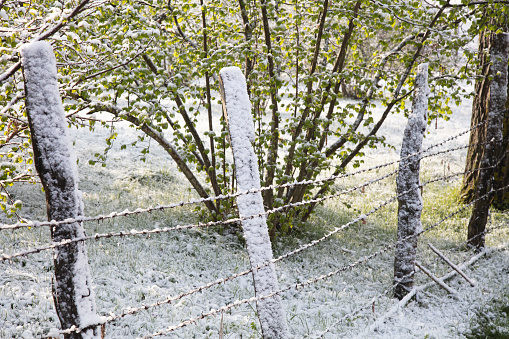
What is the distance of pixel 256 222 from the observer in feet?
9.62

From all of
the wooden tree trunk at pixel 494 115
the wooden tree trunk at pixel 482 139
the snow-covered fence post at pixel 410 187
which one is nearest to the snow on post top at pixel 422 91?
the snow-covered fence post at pixel 410 187

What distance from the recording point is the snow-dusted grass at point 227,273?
4215 millimetres

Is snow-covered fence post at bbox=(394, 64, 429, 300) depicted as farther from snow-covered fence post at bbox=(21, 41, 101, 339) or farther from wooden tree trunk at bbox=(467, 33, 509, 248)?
snow-covered fence post at bbox=(21, 41, 101, 339)

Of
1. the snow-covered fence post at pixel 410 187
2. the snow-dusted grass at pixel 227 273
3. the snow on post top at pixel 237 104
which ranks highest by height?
the snow on post top at pixel 237 104

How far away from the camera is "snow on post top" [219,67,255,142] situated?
297cm

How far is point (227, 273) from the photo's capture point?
5.75m


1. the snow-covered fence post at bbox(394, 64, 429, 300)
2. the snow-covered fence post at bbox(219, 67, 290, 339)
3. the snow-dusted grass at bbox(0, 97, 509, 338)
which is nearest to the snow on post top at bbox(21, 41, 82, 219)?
the snow-covered fence post at bbox(219, 67, 290, 339)

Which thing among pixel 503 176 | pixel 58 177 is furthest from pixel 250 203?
pixel 503 176

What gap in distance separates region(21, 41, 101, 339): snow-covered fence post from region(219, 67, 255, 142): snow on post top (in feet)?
4.09

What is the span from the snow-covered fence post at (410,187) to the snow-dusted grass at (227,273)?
0.46 m

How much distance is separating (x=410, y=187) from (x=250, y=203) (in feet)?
8.25

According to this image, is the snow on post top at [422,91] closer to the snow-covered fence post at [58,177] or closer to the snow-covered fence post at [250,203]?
the snow-covered fence post at [250,203]

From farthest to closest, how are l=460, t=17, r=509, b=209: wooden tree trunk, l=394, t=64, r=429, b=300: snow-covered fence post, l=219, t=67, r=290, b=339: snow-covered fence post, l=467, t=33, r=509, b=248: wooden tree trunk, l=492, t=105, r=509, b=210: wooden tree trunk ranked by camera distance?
l=492, t=105, r=509, b=210: wooden tree trunk → l=460, t=17, r=509, b=209: wooden tree trunk → l=467, t=33, r=509, b=248: wooden tree trunk → l=394, t=64, r=429, b=300: snow-covered fence post → l=219, t=67, r=290, b=339: snow-covered fence post

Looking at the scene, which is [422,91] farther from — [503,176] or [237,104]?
[503,176]
